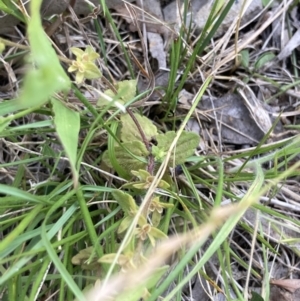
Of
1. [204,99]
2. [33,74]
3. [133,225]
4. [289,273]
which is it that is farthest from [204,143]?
[33,74]

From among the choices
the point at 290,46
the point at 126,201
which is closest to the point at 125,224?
the point at 126,201

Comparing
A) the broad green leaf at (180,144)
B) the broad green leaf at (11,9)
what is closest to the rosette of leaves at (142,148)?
the broad green leaf at (180,144)

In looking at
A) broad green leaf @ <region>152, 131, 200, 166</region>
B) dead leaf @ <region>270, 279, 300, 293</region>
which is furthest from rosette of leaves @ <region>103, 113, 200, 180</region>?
dead leaf @ <region>270, 279, 300, 293</region>

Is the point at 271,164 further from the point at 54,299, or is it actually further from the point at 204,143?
the point at 54,299

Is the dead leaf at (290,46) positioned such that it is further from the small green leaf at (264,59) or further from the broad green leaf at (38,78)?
the broad green leaf at (38,78)

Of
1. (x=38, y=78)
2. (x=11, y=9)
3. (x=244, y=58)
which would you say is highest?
(x=38, y=78)

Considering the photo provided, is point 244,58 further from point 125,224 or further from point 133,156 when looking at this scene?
point 125,224
